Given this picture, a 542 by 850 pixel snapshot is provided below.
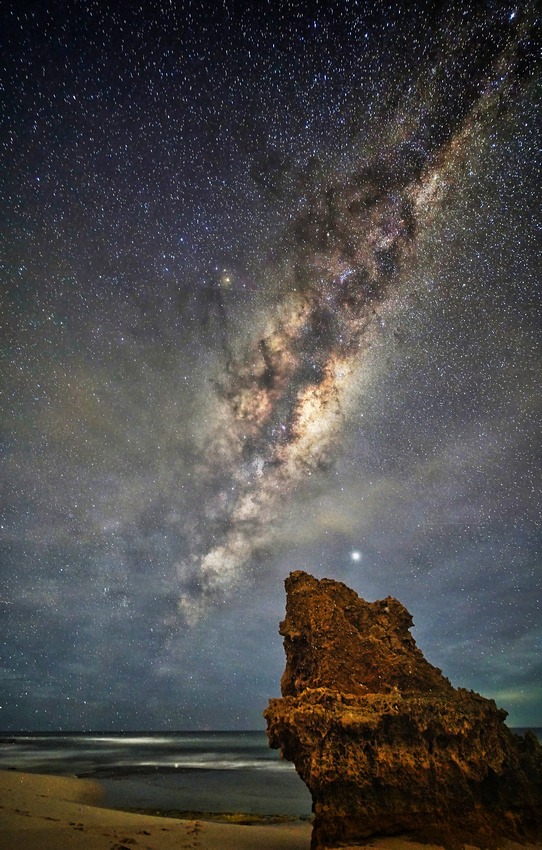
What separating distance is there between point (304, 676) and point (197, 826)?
8222mm

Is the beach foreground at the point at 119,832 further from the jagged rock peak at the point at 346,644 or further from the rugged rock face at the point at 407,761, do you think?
the jagged rock peak at the point at 346,644

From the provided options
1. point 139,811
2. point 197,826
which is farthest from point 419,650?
point 139,811

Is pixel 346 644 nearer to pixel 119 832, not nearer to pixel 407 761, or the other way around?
pixel 407 761

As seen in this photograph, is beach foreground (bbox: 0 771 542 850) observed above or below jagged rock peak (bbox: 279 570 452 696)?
below

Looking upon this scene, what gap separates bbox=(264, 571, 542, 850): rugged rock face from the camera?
895 cm

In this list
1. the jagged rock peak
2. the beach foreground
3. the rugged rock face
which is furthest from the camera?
the jagged rock peak

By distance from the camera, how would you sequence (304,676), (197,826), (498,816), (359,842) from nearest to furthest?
1. (359,842)
2. (498,816)
3. (304,676)
4. (197,826)

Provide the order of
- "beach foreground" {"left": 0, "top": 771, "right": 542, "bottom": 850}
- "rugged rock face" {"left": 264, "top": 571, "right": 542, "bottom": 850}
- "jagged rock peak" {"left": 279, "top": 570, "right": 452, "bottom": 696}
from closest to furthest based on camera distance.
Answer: "rugged rock face" {"left": 264, "top": 571, "right": 542, "bottom": 850}, "beach foreground" {"left": 0, "top": 771, "right": 542, "bottom": 850}, "jagged rock peak" {"left": 279, "top": 570, "right": 452, "bottom": 696}

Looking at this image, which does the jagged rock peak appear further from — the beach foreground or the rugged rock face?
the beach foreground

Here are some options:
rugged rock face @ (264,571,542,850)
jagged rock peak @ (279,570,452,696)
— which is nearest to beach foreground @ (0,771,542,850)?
rugged rock face @ (264,571,542,850)

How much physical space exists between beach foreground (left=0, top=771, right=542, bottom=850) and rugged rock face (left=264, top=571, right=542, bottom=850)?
1.73 feet

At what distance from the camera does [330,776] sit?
361 inches

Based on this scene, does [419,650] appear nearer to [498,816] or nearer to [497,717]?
[497,717]

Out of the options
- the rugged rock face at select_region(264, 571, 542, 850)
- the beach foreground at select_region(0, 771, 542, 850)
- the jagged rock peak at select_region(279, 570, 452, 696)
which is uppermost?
the jagged rock peak at select_region(279, 570, 452, 696)
